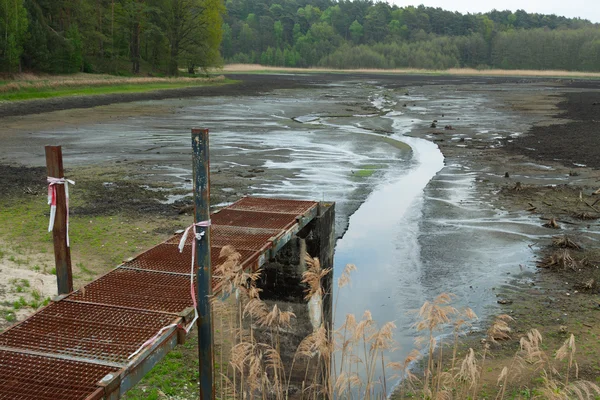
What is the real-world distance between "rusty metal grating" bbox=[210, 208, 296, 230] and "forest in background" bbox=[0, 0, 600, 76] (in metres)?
46.6

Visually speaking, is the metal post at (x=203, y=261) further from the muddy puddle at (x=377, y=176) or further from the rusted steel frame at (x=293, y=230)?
the muddy puddle at (x=377, y=176)

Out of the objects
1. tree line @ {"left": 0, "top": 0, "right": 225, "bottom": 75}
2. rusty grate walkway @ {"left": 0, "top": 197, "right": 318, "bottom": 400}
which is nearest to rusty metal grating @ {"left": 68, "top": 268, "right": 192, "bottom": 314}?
rusty grate walkway @ {"left": 0, "top": 197, "right": 318, "bottom": 400}

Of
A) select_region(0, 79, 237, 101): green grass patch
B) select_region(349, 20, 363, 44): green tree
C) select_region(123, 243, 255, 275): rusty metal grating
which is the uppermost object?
select_region(349, 20, 363, 44): green tree

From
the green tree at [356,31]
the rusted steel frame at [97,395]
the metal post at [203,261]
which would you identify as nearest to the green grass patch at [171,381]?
the metal post at [203,261]

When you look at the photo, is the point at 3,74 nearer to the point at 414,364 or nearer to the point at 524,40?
the point at 414,364

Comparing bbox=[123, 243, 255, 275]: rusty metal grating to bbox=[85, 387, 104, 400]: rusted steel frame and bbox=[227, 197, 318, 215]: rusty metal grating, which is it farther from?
bbox=[85, 387, 104, 400]: rusted steel frame

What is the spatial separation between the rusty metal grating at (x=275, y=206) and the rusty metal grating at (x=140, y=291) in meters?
2.99

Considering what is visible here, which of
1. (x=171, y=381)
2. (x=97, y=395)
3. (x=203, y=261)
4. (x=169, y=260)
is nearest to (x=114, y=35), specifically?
(x=169, y=260)

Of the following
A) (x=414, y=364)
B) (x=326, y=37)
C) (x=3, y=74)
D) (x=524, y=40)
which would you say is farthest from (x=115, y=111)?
(x=326, y=37)

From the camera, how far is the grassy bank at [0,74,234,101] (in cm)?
4356

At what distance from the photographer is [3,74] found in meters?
50.4

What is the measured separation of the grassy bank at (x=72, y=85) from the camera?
4356 centimetres

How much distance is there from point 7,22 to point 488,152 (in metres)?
42.3

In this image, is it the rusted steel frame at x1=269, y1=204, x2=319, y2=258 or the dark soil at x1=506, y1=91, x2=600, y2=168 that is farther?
the dark soil at x1=506, y1=91, x2=600, y2=168
